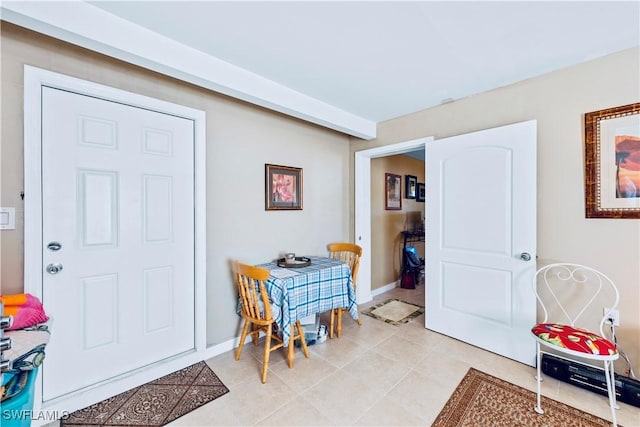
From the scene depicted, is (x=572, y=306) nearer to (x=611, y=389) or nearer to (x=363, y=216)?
(x=611, y=389)

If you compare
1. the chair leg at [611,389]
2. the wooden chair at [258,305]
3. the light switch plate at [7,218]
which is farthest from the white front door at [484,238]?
the light switch plate at [7,218]

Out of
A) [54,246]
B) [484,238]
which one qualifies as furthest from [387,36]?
[54,246]

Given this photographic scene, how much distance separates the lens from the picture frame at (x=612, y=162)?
184 centimetres

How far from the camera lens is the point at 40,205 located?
163 cm

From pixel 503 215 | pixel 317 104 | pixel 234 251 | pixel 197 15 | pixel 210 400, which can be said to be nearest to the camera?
pixel 197 15

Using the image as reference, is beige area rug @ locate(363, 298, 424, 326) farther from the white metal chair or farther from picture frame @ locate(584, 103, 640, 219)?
picture frame @ locate(584, 103, 640, 219)

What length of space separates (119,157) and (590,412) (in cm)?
351

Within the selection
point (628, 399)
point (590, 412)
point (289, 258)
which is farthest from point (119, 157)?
point (628, 399)

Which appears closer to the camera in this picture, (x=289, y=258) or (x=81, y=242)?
(x=81, y=242)

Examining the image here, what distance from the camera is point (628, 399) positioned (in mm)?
1763

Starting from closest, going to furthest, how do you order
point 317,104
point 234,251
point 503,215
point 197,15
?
point 197,15 < point 503,215 < point 234,251 < point 317,104

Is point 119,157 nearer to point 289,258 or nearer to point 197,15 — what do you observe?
point 197,15

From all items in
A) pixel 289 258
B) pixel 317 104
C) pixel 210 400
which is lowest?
pixel 210 400

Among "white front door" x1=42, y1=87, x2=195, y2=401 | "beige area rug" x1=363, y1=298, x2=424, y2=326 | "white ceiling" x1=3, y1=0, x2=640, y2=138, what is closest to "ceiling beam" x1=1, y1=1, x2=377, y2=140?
"white ceiling" x1=3, y1=0, x2=640, y2=138
